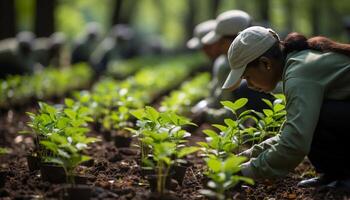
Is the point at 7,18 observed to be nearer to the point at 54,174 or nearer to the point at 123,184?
the point at 54,174

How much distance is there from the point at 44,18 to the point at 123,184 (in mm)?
15675

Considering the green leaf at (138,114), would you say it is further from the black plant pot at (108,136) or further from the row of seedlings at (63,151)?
the black plant pot at (108,136)

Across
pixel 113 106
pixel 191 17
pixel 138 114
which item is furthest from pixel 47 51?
pixel 191 17

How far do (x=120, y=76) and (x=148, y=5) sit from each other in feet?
101

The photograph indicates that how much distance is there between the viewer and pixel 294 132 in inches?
144

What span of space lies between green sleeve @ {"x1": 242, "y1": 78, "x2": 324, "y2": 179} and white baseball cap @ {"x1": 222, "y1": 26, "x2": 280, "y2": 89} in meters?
0.29

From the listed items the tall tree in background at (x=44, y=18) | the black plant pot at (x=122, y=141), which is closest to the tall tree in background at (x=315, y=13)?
the tall tree in background at (x=44, y=18)

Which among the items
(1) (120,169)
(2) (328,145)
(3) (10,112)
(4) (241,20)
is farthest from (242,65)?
(3) (10,112)

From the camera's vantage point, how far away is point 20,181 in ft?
14.3

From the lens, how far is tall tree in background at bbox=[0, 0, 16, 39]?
17.5 meters

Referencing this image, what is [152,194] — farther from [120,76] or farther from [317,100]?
[120,76]

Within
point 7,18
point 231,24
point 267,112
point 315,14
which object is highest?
point 315,14

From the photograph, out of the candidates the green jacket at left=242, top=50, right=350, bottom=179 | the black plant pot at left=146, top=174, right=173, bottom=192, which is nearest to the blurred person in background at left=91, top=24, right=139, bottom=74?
the black plant pot at left=146, top=174, right=173, bottom=192

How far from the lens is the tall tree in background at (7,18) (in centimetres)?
1752
